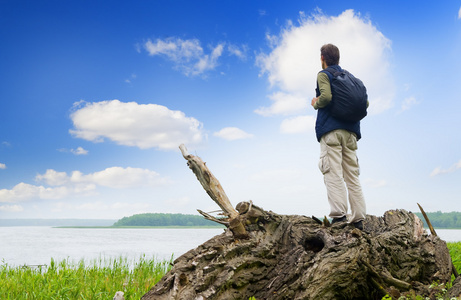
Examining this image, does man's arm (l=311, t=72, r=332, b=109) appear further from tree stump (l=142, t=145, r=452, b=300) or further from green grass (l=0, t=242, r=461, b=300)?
green grass (l=0, t=242, r=461, b=300)

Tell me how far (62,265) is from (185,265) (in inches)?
191

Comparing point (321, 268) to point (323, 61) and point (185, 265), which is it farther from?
point (323, 61)

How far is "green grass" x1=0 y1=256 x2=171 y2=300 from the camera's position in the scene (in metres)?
5.34

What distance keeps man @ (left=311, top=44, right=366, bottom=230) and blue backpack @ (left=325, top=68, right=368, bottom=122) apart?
9 centimetres

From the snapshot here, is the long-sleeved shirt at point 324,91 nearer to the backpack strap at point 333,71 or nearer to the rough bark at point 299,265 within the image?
the backpack strap at point 333,71

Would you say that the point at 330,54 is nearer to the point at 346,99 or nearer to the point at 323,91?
the point at 323,91

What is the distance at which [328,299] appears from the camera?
379 cm

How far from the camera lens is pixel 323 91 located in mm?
5672

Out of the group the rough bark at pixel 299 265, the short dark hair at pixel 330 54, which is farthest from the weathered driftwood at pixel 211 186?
the short dark hair at pixel 330 54

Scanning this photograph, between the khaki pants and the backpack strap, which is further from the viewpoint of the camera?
the backpack strap

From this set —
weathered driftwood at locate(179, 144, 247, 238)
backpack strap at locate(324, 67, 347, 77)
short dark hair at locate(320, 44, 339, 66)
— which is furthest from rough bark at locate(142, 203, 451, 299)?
short dark hair at locate(320, 44, 339, 66)

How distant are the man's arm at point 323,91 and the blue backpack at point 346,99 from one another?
10cm

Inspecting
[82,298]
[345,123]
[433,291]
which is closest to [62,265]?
[82,298]

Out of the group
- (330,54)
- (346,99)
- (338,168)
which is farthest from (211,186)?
(330,54)
